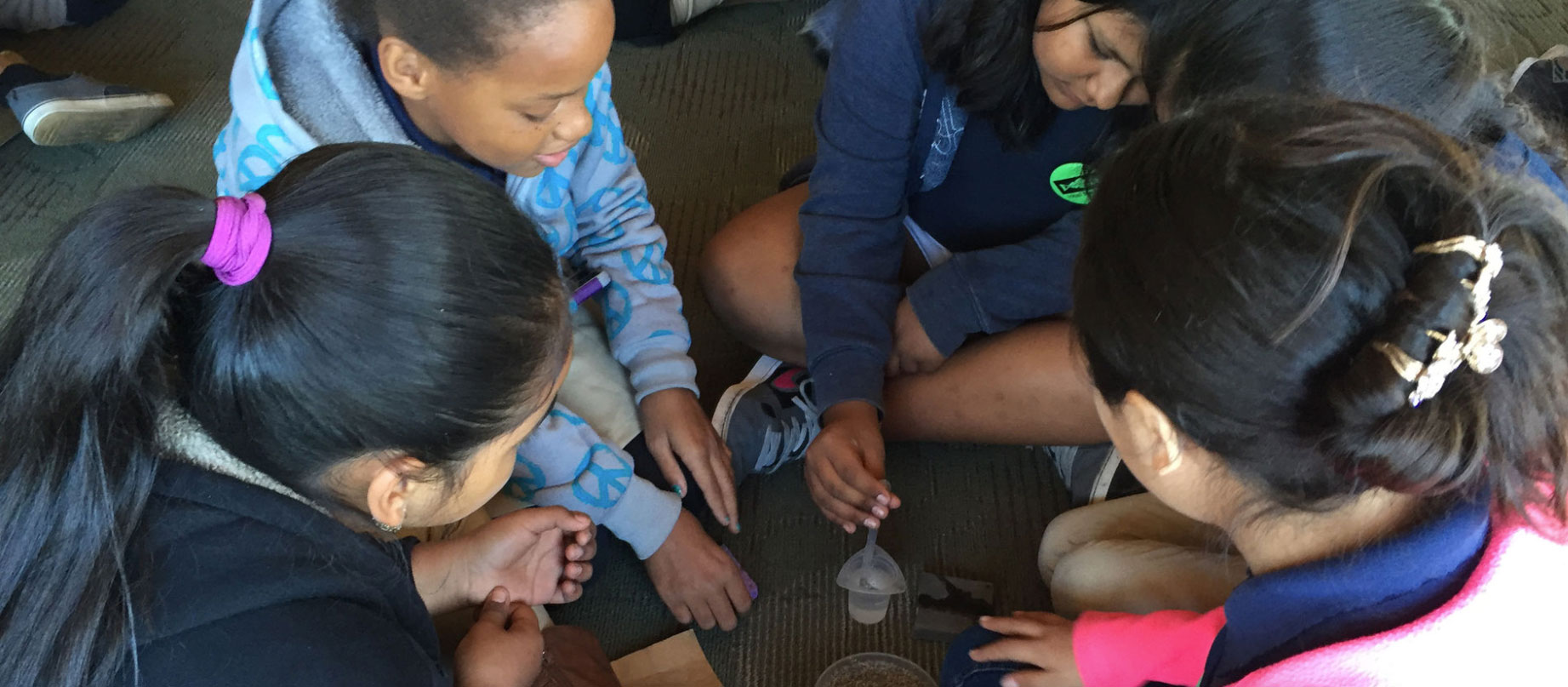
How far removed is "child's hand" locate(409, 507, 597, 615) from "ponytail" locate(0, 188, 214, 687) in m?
0.37

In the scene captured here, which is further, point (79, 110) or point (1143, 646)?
point (79, 110)

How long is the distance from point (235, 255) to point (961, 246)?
82 centimetres

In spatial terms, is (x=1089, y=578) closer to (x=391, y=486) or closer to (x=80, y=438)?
(x=391, y=486)

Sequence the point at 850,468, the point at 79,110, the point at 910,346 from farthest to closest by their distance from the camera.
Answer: the point at 79,110 → the point at 910,346 → the point at 850,468

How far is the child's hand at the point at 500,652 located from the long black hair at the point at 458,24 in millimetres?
455

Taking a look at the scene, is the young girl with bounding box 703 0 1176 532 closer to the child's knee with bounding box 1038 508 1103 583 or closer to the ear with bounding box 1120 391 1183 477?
the child's knee with bounding box 1038 508 1103 583

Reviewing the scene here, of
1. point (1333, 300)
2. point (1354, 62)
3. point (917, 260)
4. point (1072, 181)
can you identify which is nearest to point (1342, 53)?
point (1354, 62)

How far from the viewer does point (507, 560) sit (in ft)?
3.15

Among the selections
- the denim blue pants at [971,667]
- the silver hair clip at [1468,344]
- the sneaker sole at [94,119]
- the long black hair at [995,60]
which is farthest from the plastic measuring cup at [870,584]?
the sneaker sole at [94,119]

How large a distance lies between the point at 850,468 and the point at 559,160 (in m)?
0.41

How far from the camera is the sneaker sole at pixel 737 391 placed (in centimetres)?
116

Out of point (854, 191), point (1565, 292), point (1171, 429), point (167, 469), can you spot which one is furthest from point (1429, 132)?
point (167, 469)

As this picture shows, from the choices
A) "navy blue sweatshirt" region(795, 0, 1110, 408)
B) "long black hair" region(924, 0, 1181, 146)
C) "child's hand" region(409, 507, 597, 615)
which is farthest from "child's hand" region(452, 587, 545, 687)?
"long black hair" region(924, 0, 1181, 146)

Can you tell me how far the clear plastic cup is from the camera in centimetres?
106
